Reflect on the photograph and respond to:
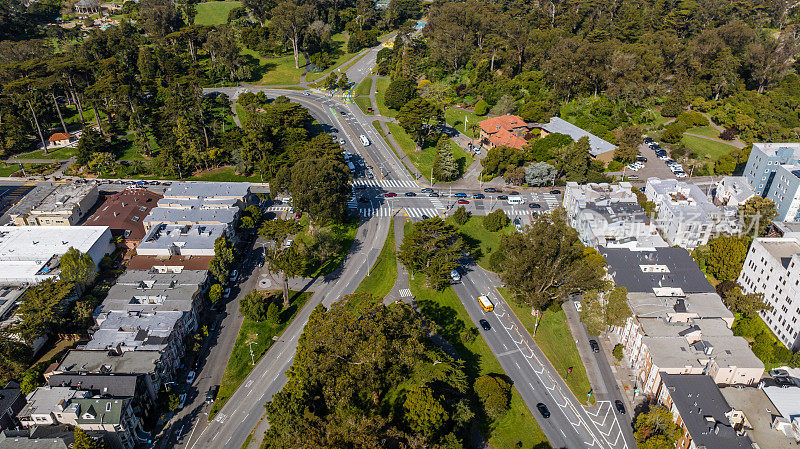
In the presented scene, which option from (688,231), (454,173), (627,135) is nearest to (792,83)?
(627,135)

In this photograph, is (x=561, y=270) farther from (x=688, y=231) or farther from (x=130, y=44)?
(x=130, y=44)

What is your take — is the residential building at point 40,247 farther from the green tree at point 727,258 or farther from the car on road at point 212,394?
the green tree at point 727,258

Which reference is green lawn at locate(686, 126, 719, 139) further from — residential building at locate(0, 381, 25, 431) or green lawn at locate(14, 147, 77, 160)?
green lawn at locate(14, 147, 77, 160)

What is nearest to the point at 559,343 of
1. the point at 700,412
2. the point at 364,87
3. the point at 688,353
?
the point at 688,353

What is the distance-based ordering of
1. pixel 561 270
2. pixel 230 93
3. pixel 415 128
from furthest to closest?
pixel 230 93
pixel 415 128
pixel 561 270

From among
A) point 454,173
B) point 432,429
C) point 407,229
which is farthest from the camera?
point 454,173

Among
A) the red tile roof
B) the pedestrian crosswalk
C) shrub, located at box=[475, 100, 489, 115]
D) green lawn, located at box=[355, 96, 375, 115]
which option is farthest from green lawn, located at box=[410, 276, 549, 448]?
green lawn, located at box=[355, 96, 375, 115]

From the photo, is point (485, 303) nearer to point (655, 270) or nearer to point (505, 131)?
point (655, 270)

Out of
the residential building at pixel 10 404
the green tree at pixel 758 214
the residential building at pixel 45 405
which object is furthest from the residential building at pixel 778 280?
the residential building at pixel 10 404
